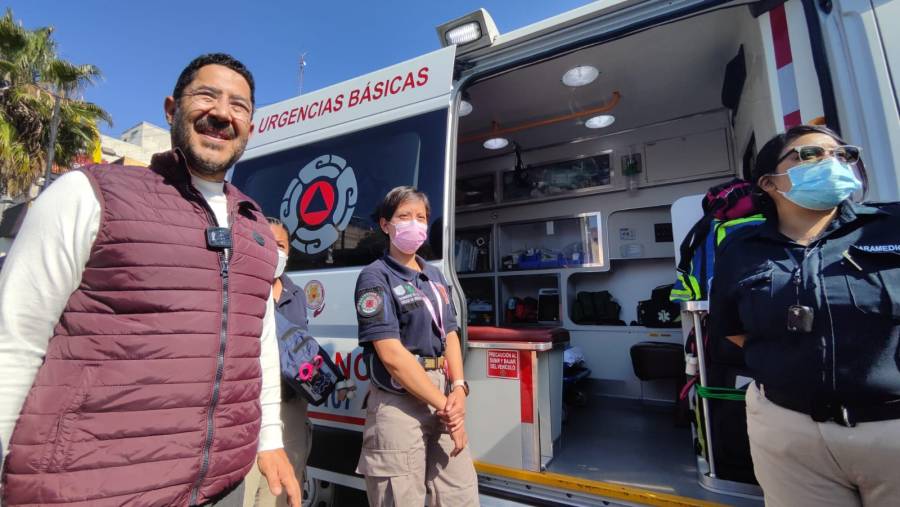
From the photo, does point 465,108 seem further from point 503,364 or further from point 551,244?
point 503,364

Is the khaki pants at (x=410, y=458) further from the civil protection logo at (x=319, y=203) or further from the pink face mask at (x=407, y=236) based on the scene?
the civil protection logo at (x=319, y=203)

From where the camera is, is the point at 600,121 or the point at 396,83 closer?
the point at 396,83

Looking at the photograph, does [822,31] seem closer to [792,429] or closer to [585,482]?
[792,429]

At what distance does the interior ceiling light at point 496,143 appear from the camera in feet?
Answer: 13.4

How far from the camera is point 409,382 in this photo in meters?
1.46

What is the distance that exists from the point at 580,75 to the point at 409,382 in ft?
8.35

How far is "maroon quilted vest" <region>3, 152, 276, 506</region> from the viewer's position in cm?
74

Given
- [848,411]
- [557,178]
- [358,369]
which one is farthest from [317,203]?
[557,178]

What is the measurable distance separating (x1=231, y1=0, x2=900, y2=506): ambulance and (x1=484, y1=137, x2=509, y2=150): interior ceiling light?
27 mm

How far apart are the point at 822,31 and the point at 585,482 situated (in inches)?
77.2

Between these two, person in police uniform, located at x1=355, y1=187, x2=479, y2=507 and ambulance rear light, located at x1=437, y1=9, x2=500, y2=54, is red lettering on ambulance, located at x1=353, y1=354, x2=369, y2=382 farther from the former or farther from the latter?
ambulance rear light, located at x1=437, y1=9, x2=500, y2=54

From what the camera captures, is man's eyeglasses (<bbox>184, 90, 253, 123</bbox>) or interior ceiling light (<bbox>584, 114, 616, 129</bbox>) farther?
interior ceiling light (<bbox>584, 114, 616, 129</bbox>)

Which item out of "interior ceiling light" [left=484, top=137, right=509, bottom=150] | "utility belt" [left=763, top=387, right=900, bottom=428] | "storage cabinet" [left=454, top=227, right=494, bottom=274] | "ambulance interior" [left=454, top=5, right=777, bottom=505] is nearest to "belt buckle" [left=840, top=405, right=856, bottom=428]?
"utility belt" [left=763, top=387, right=900, bottom=428]

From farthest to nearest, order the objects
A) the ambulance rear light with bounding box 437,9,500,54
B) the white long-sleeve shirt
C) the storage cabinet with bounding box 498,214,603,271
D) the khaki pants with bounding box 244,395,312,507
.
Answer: the storage cabinet with bounding box 498,214,603,271 < the ambulance rear light with bounding box 437,9,500,54 < the khaki pants with bounding box 244,395,312,507 < the white long-sleeve shirt
